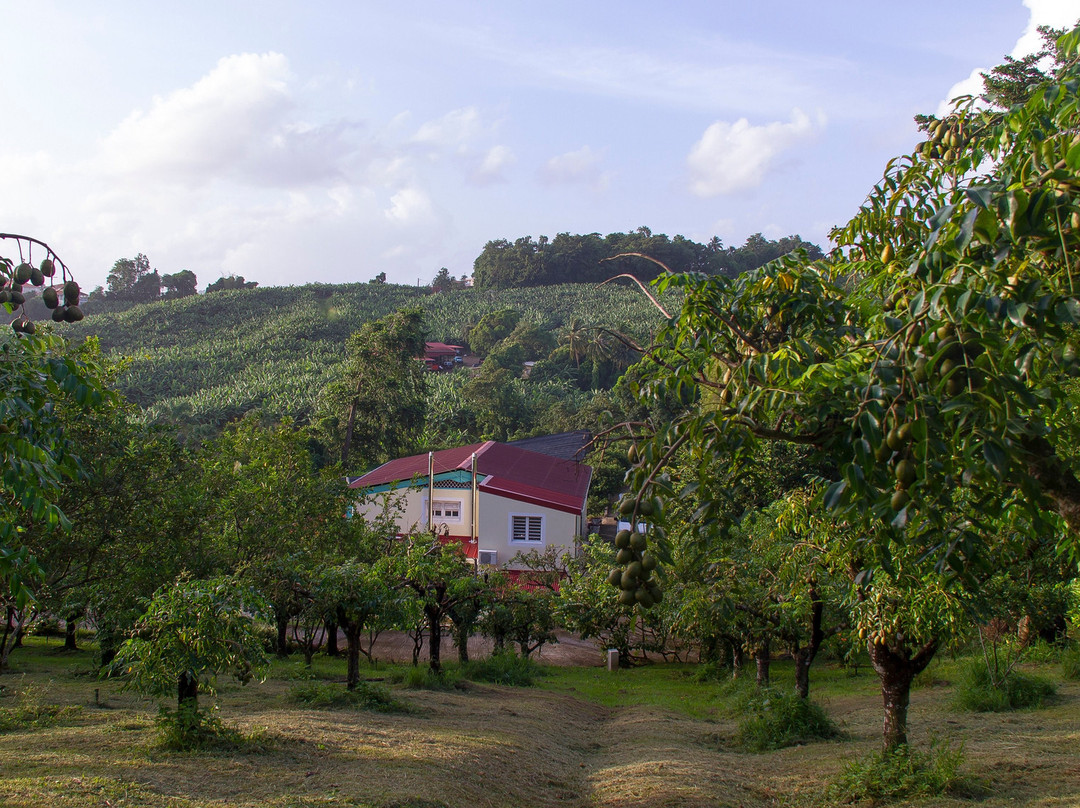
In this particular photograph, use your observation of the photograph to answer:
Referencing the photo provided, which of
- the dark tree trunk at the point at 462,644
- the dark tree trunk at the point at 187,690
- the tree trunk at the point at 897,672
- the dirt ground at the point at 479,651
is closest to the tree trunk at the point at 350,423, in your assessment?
the dirt ground at the point at 479,651

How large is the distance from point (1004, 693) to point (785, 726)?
10.9 ft

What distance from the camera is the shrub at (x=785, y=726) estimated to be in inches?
401

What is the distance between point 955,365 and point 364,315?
9009cm

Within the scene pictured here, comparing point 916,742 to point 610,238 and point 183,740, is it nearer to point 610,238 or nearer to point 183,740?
point 183,740

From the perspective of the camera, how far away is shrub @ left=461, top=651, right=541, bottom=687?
15.3 meters

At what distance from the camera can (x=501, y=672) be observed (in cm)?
1545

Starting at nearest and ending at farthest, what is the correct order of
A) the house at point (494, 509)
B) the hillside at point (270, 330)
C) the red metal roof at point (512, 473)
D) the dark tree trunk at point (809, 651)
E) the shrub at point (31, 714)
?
1. the shrub at point (31, 714)
2. the dark tree trunk at point (809, 651)
3. the house at point (494, 509)
4. the red metal roof at point (512, 473)
5. the hillside at point (270, 330)

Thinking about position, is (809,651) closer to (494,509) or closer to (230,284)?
(494,509)

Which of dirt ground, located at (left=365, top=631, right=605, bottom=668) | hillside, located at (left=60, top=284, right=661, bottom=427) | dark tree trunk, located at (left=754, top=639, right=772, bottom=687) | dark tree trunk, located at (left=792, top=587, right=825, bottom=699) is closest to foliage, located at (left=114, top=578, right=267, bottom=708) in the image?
dark tree trunk, located at (left=792, top=587, right=825, bottom=699)

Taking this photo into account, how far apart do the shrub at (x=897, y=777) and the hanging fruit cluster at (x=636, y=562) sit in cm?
540

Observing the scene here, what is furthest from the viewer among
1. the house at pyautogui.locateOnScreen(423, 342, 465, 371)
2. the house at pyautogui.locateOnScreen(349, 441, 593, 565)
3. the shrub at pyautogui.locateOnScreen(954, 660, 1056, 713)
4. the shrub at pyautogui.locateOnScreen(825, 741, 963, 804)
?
the house at pyautogui.locateOnScreen(423, 342, 465, 371)

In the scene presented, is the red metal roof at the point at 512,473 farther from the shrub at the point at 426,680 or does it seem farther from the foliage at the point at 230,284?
the foliage at the point at 230,284

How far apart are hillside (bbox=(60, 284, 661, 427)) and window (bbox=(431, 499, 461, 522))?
19.3m

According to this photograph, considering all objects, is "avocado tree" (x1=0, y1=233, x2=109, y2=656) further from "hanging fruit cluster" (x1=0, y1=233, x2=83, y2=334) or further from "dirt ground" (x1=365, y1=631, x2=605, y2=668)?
"dirt ground" (x1=365, y1=631, x2=605, y2=668)
